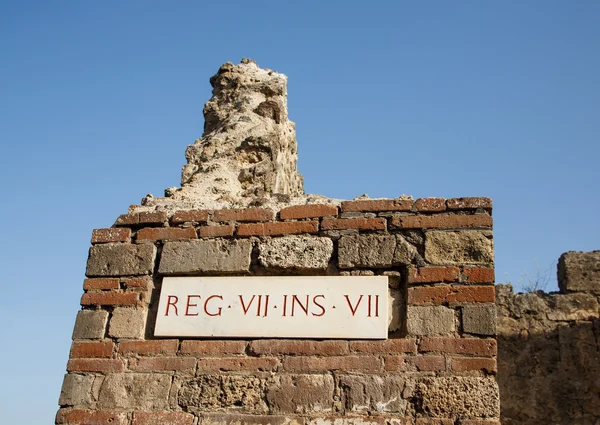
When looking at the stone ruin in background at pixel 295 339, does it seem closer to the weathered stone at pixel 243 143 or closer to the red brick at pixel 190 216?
the red brick at pixel 190 216

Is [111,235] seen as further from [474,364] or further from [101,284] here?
[474,364]

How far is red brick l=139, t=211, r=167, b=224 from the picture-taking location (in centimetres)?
390

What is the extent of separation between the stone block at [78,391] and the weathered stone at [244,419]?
63 cm

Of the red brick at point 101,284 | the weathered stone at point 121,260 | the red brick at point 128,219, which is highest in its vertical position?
the red brick at point 128,219

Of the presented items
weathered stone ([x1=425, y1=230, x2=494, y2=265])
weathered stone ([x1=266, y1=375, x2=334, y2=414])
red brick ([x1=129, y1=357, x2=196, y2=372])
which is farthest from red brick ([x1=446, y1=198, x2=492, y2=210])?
red brick ([x1=129, y1=357, x2=196, y2=372])

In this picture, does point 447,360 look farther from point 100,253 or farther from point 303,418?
point 100,253

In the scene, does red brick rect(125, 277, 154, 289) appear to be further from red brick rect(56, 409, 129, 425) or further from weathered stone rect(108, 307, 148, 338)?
red brick rect(56, 409, 129, 425)

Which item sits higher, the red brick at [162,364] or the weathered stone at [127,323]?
the weathered stone at [127,323]

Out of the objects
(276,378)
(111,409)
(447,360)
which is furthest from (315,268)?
(111,409)

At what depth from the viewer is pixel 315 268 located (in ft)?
11.7

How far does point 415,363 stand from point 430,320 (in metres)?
0.23

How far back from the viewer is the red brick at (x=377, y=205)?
3.62m

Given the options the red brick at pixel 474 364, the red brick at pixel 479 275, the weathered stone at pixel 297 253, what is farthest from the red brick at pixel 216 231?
the red brick at pixel 474 364

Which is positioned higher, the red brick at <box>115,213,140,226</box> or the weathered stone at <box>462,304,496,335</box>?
the red brick at <box>115,213,140,226</box>
